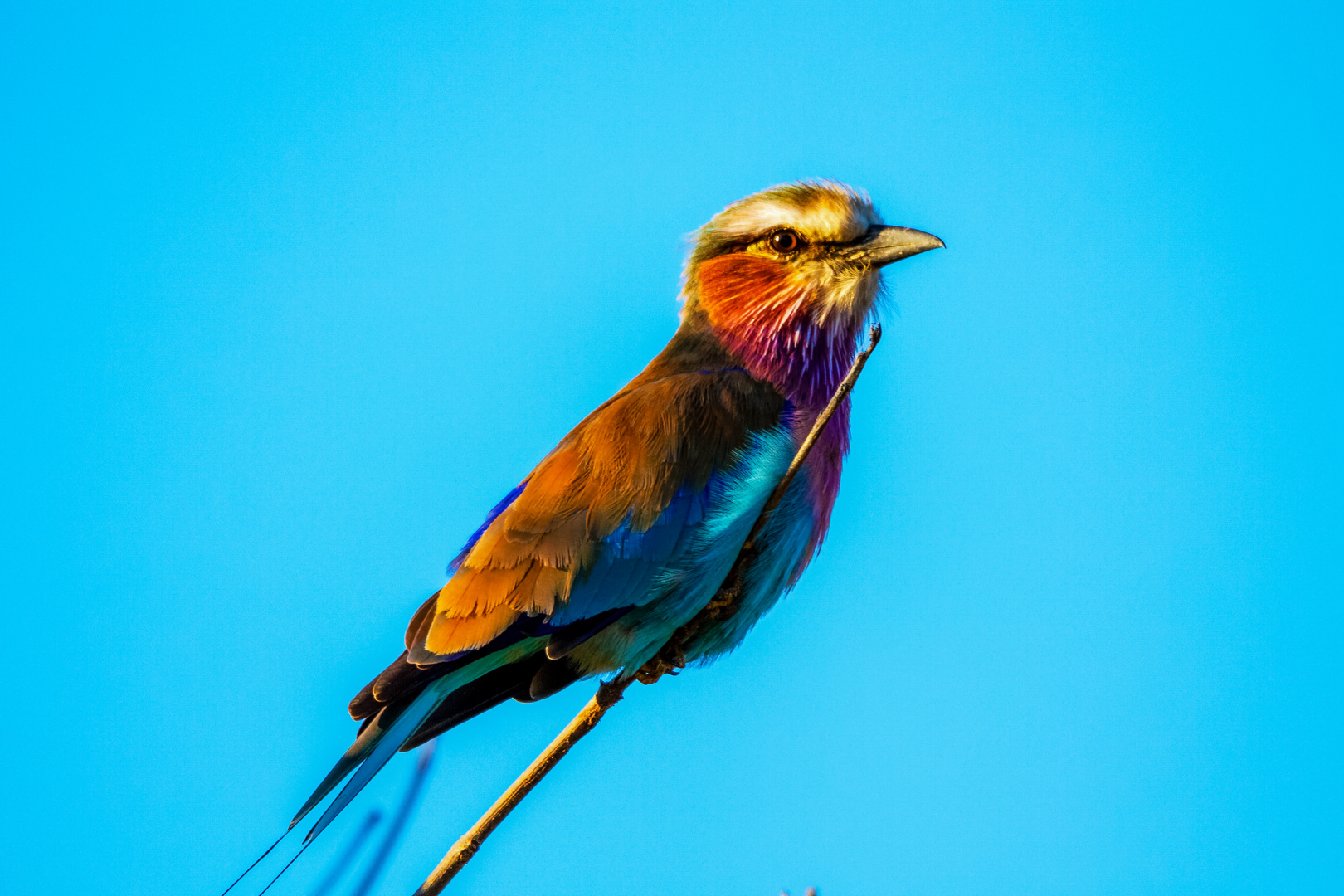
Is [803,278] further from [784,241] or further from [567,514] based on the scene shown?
[567,514]

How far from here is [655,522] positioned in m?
3.58

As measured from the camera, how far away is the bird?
3471 mm

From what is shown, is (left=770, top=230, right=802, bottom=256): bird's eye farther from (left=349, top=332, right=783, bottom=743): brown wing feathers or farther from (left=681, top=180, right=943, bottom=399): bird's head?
(left=349, top=332, right=783, bottom=743): brown wing feathers

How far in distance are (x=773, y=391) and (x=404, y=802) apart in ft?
7.08

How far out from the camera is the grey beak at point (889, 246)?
414 centimetres

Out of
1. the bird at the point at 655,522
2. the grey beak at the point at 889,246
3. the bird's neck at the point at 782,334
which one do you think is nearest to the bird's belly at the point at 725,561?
the bird at the point at 655,522

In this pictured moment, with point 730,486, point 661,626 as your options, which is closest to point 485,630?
point 661,626

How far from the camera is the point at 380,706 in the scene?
3350 millimetres

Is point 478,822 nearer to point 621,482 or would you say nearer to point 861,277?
point 621,482

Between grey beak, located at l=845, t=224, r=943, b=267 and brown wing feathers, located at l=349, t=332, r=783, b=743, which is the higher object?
grey beak, located at l=845, t=224, r=943, b=267

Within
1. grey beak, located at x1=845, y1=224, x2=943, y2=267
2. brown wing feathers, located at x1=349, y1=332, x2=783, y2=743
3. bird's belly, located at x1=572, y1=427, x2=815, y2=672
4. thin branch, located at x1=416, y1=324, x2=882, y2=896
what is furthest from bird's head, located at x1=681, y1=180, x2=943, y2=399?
thin branch, located at x1=416, y1=324, x2=882, y2=896

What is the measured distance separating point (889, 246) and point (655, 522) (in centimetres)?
138

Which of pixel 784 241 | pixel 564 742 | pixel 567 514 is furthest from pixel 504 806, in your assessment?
pixel 784 241

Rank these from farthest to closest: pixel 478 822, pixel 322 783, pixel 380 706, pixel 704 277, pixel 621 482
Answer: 1. pixel 704 277
2. pixel 621 482
3. pixel 380 706
4. pixel 322 783
5. pixel 478 822
